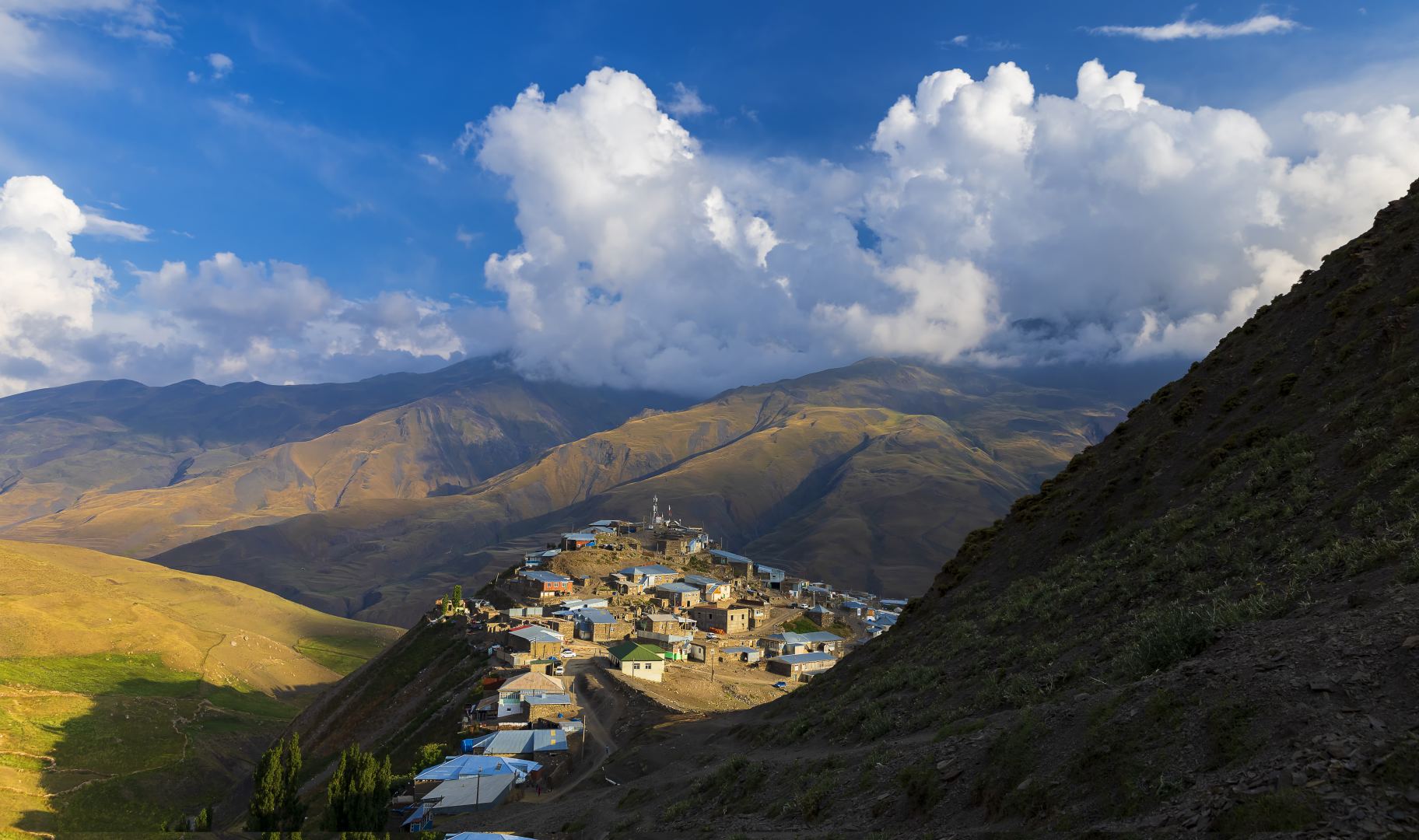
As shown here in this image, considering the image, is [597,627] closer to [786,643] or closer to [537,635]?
[537,635]

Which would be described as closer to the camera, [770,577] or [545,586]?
[545,586]

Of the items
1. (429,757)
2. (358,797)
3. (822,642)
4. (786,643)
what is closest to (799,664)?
(786,643)

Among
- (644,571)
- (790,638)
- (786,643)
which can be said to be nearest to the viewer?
(786,643)

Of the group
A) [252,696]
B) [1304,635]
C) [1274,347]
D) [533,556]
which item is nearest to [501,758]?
[1304,635]

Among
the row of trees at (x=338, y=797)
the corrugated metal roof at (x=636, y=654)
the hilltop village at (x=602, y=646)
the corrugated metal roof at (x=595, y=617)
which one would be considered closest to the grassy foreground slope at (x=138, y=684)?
the row of trees at (x=338, y=797)

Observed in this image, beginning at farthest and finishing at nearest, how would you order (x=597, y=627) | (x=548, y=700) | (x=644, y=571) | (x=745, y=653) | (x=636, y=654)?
1. (x=644, y=571)
2. (x=597, y=627)
3. (x=745, y=653)
4. (x=636, y=654)
5. (x=548, y=700)

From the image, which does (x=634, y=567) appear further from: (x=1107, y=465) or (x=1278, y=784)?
(x=1278, y=784)
